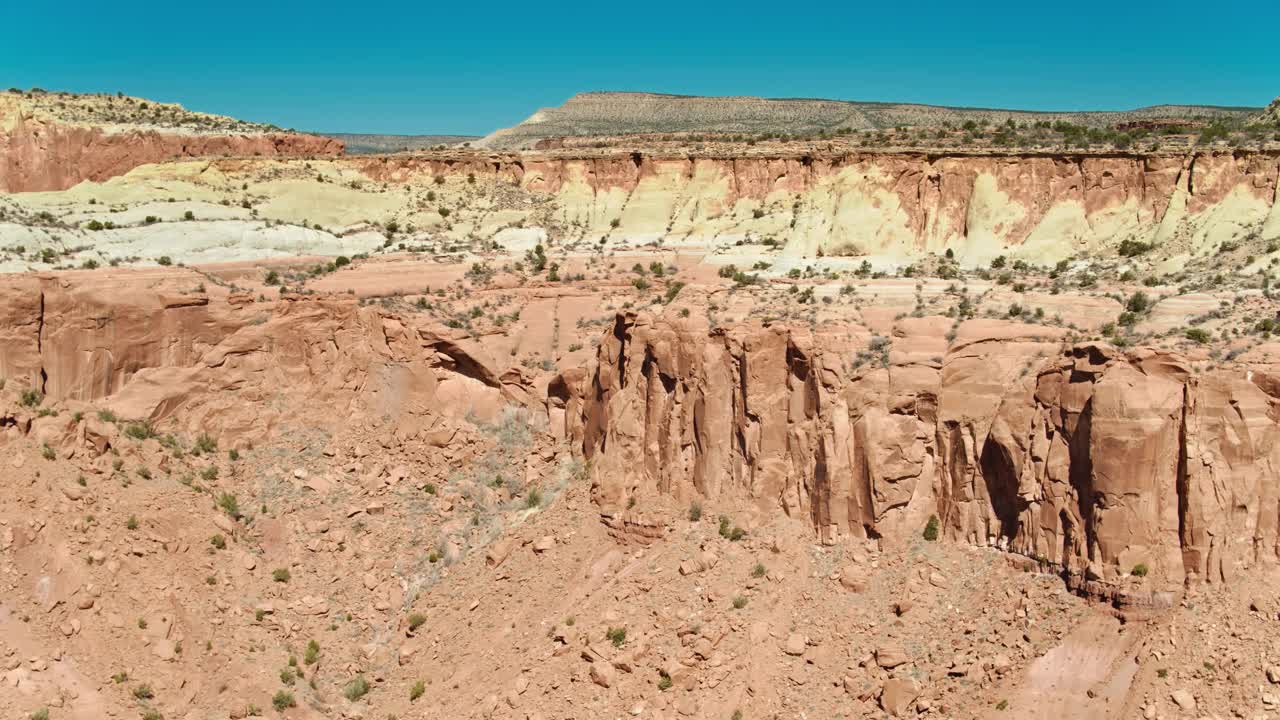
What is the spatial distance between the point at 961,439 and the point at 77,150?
51.0 m

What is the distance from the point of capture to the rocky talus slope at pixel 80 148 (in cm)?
5606

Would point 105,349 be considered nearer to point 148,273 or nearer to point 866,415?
point 148,273

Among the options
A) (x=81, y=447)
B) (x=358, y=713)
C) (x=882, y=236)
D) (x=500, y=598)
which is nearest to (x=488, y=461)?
(x=500, y=598)

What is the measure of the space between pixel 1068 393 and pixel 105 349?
2310cm

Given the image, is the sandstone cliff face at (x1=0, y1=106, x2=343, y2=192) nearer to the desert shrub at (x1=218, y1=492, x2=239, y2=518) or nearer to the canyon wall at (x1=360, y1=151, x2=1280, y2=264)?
the canyon wall at (x1=360, y1=151, x2=1280, y2=264)

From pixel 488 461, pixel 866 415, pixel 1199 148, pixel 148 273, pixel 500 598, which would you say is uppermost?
pixel 1199 148

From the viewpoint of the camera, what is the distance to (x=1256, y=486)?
20.2 metres

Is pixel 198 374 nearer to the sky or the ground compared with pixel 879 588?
nearer to the sky

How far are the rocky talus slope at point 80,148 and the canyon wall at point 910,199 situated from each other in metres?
9.20

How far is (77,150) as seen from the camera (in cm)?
5641

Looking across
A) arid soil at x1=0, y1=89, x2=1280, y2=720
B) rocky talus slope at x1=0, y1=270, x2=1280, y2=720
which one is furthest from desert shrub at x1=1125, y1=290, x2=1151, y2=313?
rocky talus slope at x1=0, y1=270, x2=1280, y2=720

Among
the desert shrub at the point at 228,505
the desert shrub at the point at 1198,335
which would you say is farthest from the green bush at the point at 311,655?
the desert shrub at the point at 1198,335

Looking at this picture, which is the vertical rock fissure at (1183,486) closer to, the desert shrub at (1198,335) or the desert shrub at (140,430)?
the desert shrub at (1198,335)

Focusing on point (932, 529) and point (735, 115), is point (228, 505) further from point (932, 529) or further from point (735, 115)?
point (735, 115)
